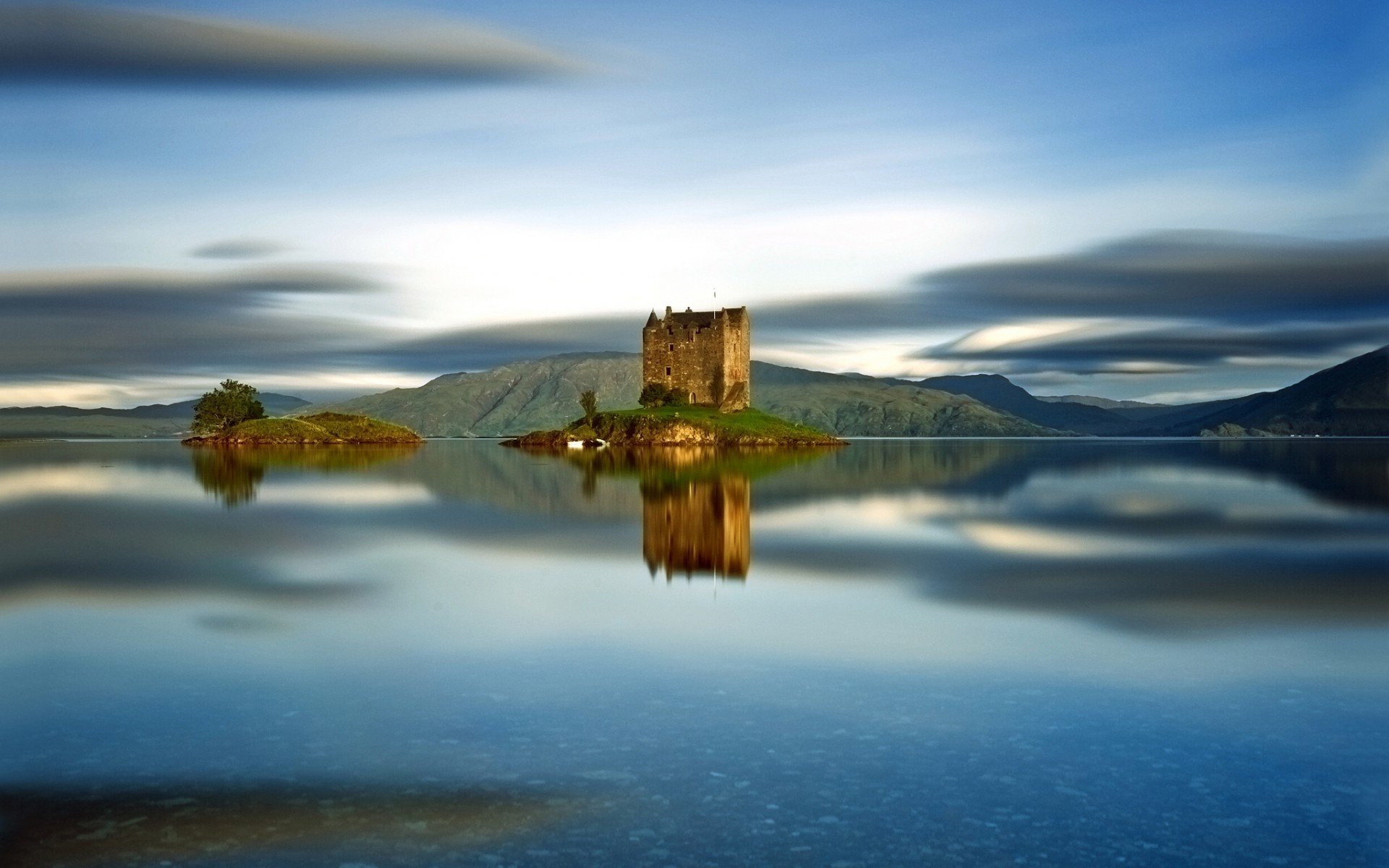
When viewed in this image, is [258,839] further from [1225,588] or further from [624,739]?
[1225,588]

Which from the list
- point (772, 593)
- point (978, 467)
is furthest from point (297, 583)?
point (978, 467)

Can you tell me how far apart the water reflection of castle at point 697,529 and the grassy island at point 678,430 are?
239 ft

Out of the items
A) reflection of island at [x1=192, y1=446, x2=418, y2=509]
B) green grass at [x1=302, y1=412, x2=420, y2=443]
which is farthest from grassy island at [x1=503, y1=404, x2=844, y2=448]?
green grass at [x1=302, y1=412, x2=420, y2=443]

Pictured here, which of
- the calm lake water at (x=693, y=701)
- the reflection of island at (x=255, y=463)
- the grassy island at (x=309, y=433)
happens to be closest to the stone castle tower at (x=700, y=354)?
the reflection of island at (x=255, y=463)

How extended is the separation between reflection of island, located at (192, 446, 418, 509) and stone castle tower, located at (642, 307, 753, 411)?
35.8 meters

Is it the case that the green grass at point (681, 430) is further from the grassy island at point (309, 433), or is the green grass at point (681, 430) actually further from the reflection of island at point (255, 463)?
the grassy island at point (309, 433)

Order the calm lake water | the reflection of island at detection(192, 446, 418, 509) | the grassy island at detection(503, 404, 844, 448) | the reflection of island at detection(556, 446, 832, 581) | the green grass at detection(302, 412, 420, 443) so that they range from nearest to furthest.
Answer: the calm lake water
the reflection of island at detection(556, 446, 832, 581)
the reflection of island at detection(192, 446, 418, 509)
the grassy island at detection(503, 404, 844, 448)
the green grass at detection(302, 412, 420, 443)

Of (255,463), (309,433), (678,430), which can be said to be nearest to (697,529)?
(255,463)

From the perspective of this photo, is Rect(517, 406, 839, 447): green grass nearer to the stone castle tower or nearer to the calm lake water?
the stone castle tower

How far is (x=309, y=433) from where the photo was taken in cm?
15138

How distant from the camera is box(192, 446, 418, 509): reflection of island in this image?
182 feet

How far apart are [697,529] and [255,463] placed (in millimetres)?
66606

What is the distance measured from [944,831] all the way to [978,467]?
8203 centimetres

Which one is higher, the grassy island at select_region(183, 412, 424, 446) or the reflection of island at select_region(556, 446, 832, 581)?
the grassy island at select_region(183, 412, 424, 446)
